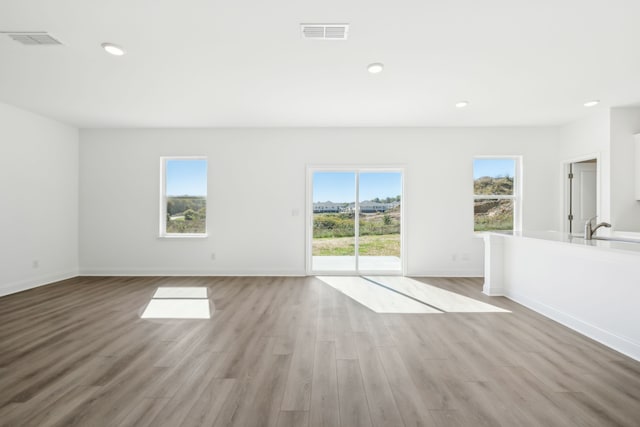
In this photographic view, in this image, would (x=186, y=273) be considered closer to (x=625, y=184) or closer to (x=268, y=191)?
(x=268, y=191)

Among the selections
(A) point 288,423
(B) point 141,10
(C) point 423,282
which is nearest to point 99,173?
(B) point 141,10

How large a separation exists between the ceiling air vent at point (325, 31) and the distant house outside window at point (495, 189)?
4117 millimetres

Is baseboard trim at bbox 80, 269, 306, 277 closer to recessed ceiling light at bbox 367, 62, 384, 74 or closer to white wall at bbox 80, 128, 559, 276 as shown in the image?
white wall at bbox 80, 128, 559, 276

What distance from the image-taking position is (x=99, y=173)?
560 centimetres

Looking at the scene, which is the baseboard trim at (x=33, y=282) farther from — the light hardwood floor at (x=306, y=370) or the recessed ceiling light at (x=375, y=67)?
the recessed ceiling light at (x=375, y=67)

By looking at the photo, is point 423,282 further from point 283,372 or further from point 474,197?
point 283,372

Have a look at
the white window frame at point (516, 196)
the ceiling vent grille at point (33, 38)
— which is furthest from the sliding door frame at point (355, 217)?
the ceiling vent grille at point (33, 38)

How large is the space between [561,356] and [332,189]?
158 inches

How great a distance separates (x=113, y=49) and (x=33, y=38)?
624 millimetres

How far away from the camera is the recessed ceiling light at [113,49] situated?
2758mm

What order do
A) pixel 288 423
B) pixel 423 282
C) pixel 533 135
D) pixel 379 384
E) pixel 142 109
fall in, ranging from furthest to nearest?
pixel 533 135
pixel 423 282
pixel 142 109
pixel 379 384
pixel 288 423

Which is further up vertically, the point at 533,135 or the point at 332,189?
the point at 533,135

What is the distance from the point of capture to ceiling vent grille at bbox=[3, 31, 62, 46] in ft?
8.41

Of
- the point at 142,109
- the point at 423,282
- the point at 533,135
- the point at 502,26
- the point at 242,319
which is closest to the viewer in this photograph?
the point at 502,26
